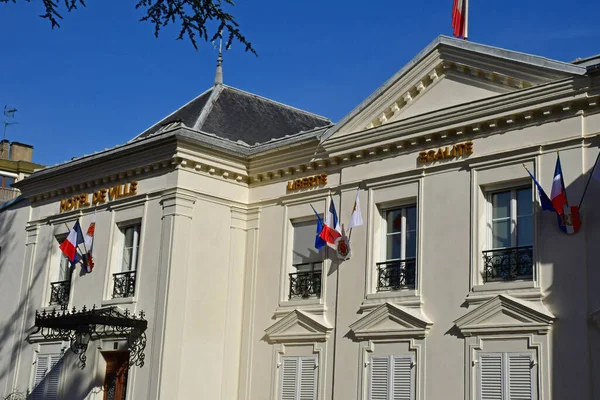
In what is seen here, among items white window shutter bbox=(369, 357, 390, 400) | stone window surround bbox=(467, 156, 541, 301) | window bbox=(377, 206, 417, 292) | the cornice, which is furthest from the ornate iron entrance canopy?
stone window surround bbox=(467, 156, 541, 301)

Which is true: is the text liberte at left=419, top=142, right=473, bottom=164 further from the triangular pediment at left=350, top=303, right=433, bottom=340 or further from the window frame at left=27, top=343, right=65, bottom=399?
the window frame at left=27, top=343, right=65, bottom=399

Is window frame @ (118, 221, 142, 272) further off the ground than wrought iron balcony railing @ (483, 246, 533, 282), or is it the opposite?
window frame @ (118, 221, 142, 272)

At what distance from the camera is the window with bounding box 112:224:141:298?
726 inches

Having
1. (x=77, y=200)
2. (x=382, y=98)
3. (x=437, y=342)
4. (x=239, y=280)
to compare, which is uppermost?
(x=382, y=98)

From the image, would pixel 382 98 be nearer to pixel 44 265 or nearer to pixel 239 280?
pixel 239 280

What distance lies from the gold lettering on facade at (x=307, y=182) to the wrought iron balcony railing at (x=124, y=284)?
151 inches

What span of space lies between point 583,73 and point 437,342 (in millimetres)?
5057

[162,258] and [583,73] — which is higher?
[583,73]

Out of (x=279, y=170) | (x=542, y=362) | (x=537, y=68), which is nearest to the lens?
(x=542, y=362)

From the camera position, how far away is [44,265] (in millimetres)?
20969

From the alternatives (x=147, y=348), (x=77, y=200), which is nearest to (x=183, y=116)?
(x=77, y=200)

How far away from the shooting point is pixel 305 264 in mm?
17688

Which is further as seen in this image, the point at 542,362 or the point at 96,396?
the point at 96,396

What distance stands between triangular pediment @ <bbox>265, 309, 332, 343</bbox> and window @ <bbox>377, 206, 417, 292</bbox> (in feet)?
4.84
